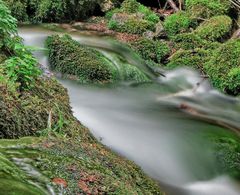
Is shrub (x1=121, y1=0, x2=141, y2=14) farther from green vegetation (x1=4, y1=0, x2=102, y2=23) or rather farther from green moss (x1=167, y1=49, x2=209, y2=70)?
green moss (x1=167, y1=49, x2=209, y2=70)

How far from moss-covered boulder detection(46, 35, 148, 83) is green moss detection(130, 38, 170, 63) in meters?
1.72

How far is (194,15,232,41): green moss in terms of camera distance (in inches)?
481

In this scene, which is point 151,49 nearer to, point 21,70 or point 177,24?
point 177,24

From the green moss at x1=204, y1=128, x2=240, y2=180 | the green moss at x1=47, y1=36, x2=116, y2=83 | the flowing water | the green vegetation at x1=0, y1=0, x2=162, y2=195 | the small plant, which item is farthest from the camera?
the green moss at x1=47, y1=36, x2=116, y2=83

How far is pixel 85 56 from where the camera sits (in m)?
9.45

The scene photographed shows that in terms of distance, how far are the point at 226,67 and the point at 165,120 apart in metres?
3.53

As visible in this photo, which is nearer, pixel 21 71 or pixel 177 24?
pixel 21 71

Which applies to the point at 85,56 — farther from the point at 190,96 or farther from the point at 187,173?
the point at 187,173

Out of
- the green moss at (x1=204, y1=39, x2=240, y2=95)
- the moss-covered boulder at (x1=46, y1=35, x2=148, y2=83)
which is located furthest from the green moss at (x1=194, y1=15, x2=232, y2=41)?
the moss-covered boulder at (x1=46, y1=35, x2=148, y2=83)

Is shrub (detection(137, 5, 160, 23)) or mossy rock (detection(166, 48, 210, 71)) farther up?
shrub (detection(137, 5, 160, 23))

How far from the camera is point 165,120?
24.1 ft

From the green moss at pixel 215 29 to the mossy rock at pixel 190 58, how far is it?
3.54 ft

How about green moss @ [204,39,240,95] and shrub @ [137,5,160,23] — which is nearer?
green moss @ [204,39,240,95]

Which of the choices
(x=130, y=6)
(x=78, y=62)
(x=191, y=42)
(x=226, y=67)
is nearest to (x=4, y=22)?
(x=78, y=62)
